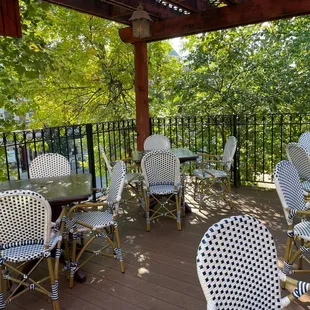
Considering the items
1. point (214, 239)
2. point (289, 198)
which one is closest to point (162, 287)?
point (289, 198)

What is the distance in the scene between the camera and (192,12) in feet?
14.1

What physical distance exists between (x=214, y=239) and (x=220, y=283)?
0.59 feet

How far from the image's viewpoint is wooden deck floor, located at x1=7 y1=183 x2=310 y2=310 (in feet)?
7.50

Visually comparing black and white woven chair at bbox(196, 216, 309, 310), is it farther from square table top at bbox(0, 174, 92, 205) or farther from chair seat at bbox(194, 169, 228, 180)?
chair seat at bbox(194, 169, 228, 180)

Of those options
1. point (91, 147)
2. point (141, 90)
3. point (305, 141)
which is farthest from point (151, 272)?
point (141, 90)

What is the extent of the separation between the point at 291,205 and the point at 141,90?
3397 millimetres

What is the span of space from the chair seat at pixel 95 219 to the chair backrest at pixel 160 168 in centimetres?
88

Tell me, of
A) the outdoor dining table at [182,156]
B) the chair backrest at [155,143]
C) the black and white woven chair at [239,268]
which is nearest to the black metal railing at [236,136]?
the chair backrest at [155,143]

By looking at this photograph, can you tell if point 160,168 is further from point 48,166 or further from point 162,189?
point 48,166

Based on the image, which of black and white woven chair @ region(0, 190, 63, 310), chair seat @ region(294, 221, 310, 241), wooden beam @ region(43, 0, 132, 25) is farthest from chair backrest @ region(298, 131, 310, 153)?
black and white woven chair @ region(0, 190, 63, 310)

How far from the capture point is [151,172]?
3664mm

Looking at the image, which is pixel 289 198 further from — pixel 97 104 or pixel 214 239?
pixel 97 104

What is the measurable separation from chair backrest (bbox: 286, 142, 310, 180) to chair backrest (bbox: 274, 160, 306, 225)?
36.9 inches

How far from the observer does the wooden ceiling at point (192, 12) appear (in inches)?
145
